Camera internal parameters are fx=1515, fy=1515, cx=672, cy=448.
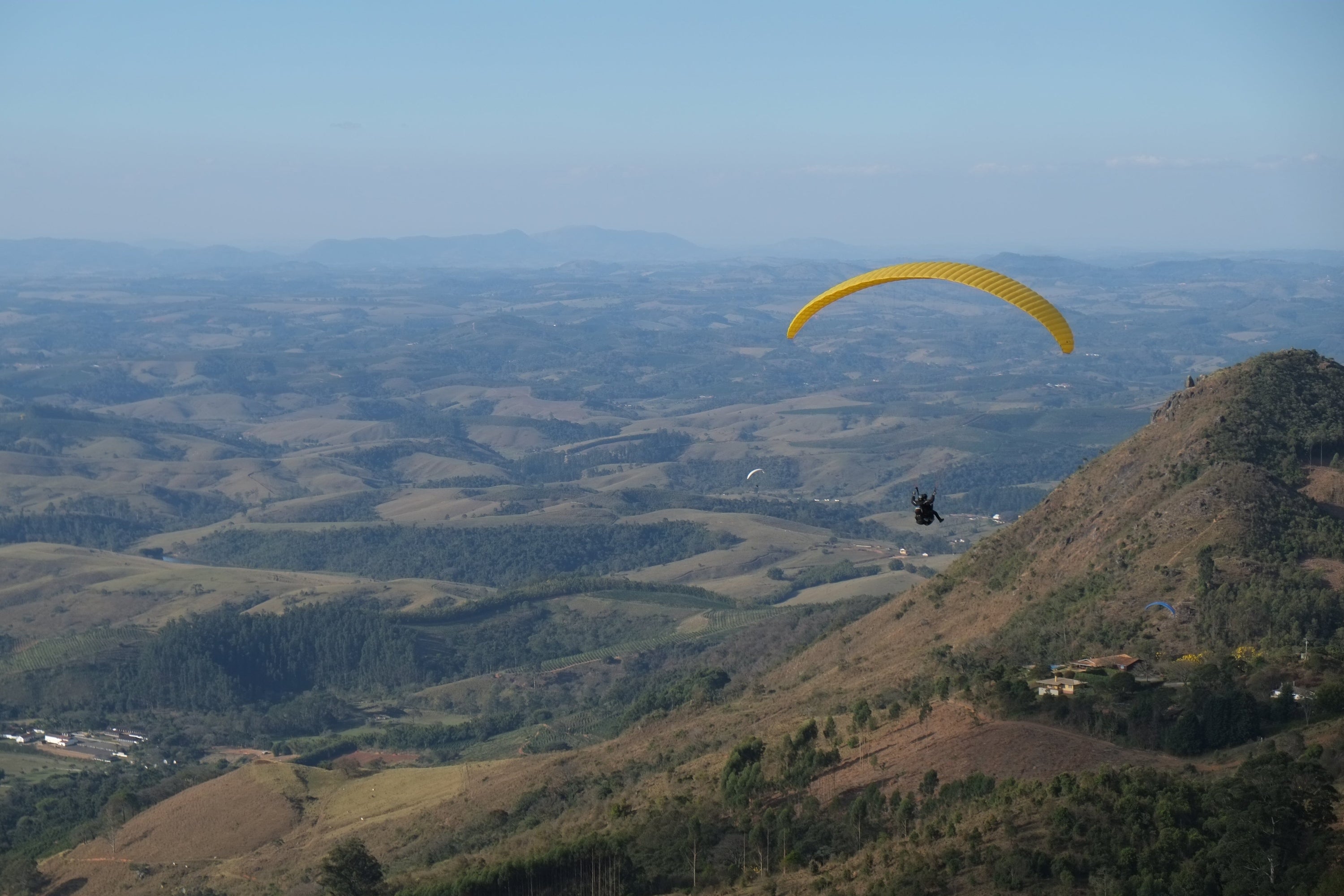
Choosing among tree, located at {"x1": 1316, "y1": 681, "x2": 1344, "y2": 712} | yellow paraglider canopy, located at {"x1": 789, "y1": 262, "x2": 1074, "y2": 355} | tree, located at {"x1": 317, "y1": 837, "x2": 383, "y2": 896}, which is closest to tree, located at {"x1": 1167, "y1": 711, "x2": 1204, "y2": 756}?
tree, located at {"x1": 1316, "y1": 681, "x2": 1344, "y2": 712}

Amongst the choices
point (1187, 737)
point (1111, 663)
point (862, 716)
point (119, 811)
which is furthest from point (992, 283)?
point (119, 811)

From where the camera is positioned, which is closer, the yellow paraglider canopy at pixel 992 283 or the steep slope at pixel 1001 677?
the yellow paraglider canopy at pixel 992 283

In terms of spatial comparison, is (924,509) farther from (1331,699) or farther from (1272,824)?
(1331,699)

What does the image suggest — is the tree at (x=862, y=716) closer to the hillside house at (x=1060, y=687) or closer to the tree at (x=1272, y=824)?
the hillside house at (x=1060, y=687)

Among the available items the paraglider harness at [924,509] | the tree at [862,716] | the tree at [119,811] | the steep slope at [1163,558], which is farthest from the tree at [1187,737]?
the tree at [119,811]

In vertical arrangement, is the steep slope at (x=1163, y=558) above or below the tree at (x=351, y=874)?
above

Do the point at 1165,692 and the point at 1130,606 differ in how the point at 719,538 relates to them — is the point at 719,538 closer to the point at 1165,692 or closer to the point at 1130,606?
the point at 1130,606

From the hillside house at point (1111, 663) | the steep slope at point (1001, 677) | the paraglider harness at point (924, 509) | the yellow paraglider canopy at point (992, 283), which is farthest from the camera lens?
the hillside house at point (1111, 663)

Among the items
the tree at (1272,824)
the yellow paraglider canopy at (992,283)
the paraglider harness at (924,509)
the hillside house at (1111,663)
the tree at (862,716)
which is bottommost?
the tree at (862,716)
